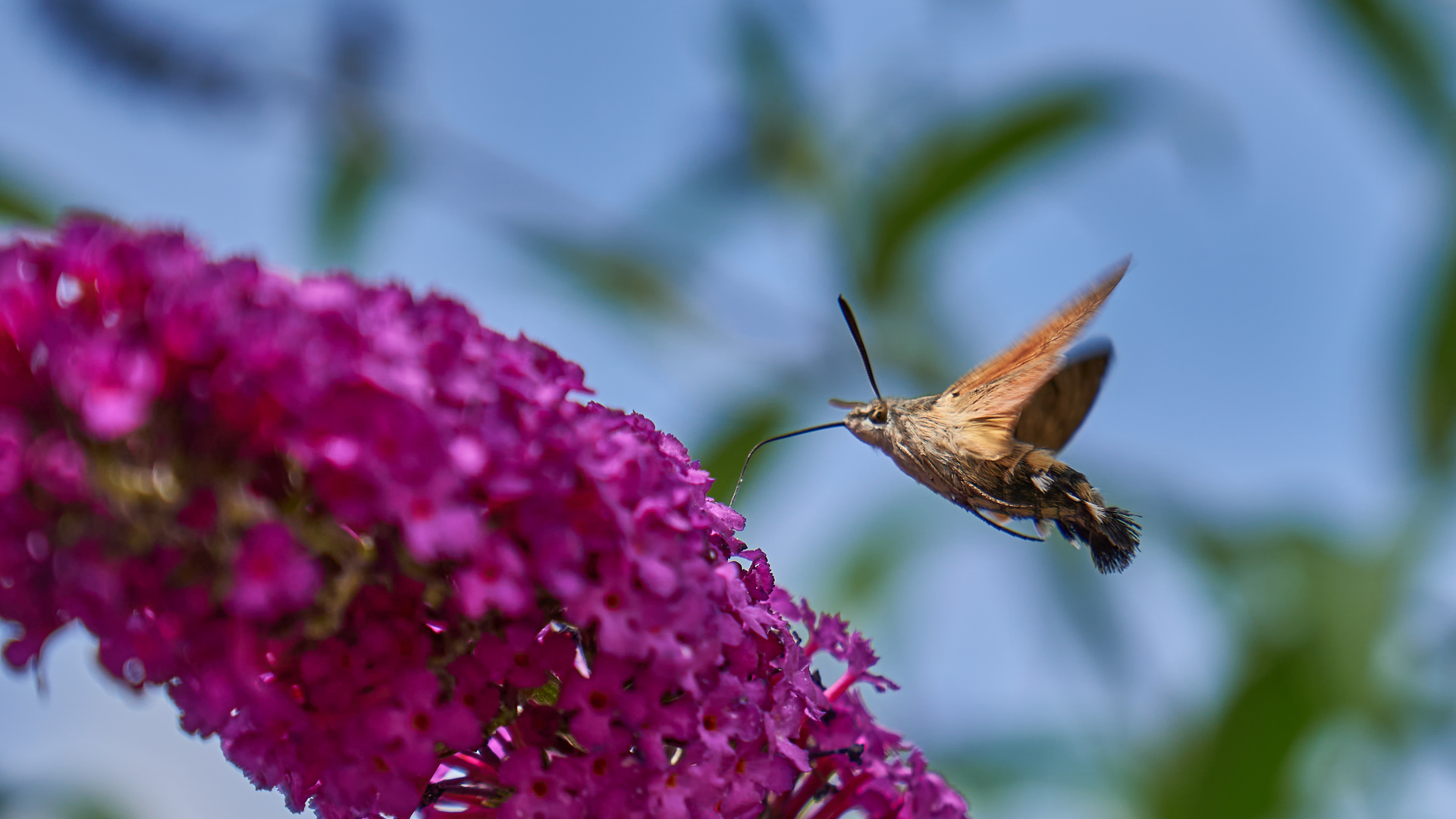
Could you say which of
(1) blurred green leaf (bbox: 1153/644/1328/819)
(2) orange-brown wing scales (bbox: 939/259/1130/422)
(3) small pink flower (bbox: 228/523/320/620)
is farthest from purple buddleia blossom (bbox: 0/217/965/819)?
(1) blurred green leaf (bbox: 1153/644/1328/819)

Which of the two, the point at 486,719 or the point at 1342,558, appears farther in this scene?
the point at 1342,558

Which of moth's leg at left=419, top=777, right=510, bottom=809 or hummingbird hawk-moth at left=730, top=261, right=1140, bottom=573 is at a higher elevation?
hummingbird hawk-moth at left=730, top=261, right=1140, bottom=573

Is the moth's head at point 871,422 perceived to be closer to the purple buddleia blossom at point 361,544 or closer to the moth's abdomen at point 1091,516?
the moth's abdomen at point 1091,516

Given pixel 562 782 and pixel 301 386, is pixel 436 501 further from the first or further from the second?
pixel 562 782

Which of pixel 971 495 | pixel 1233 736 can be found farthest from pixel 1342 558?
pixel 971 495

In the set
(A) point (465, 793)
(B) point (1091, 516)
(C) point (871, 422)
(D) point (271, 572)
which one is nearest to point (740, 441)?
(C) point (871, 422)

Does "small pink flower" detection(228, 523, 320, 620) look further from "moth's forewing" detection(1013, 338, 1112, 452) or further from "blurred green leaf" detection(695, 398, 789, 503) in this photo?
"blurred green leaf" detection(695, 398, 789, 503)
